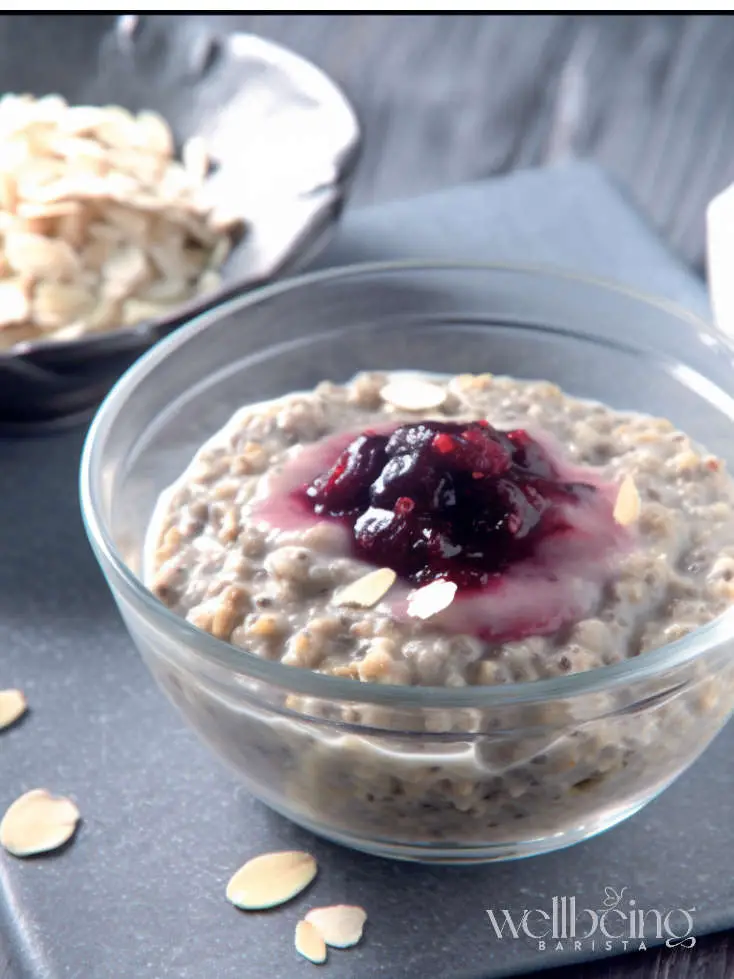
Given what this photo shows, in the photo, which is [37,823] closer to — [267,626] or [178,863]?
[178,863]

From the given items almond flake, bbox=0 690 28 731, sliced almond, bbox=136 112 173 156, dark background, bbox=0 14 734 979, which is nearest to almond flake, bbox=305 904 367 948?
almond flake, bbox=0 690 28 731

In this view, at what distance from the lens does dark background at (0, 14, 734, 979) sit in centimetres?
355

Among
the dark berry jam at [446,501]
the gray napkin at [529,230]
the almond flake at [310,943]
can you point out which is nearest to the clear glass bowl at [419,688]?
the almond flake at [310,943]

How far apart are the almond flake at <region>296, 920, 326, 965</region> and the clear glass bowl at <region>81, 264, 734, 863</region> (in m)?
0.11

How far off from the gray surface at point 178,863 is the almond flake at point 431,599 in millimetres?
331

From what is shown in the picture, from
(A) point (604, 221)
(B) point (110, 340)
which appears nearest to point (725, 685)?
(B) point (110, 340)

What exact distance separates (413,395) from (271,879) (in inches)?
26.0

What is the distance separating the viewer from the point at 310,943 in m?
1.46

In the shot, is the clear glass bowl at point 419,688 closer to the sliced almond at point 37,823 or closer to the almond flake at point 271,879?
the almond flake at point 271,879

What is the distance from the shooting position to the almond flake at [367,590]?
144 centimetres

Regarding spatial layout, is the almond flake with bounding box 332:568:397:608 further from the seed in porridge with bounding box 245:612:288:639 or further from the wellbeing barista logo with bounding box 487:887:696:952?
the wellbeing barista logo with bounding box 487:887:696:952

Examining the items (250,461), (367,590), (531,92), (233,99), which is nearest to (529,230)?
(233,99)

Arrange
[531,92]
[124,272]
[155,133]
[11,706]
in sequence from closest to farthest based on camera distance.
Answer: [11,706] → [124,272] → [155,133] → [531,92]

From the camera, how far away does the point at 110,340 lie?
203cm
